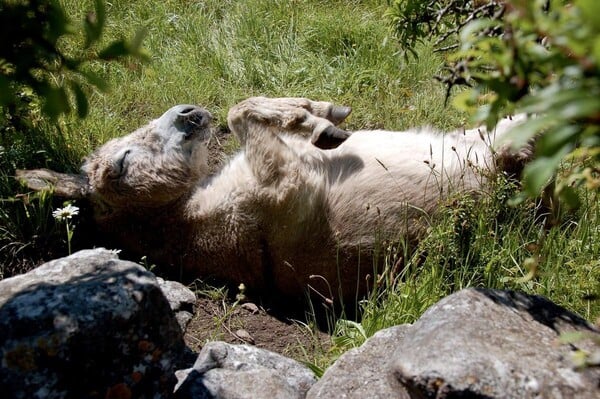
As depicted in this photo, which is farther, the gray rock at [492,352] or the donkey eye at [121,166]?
the donkey eye at [121,166]

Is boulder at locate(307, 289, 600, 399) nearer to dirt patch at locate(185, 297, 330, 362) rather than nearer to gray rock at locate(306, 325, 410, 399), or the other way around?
gray rock at locate(306, 325, 410, 399)

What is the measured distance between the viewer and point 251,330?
206 inches

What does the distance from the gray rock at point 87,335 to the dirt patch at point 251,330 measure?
160cm

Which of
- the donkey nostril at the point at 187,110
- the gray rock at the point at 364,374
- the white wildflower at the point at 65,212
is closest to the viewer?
the gray rock at the point at 364,374

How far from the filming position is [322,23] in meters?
7.63

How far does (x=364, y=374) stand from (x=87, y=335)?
1286mm

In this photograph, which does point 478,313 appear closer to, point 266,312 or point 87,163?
point 266,312

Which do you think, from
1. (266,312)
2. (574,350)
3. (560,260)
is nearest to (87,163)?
(266,312)

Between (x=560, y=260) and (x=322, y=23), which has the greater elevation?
(x=322, y=23)

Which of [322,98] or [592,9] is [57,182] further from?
[592,9]

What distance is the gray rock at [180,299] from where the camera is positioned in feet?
Result: 16.9

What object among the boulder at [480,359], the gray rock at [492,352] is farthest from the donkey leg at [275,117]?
the gray rock at [492,352]

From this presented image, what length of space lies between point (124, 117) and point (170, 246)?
5.41 ft

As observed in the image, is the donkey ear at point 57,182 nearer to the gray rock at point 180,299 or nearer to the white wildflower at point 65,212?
the white wildflower at point 65,212
